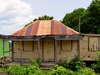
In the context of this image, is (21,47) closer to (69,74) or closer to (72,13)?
(69,74)

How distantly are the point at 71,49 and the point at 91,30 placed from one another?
16010 millimetres

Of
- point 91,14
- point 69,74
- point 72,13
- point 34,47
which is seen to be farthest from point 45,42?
point 72,13

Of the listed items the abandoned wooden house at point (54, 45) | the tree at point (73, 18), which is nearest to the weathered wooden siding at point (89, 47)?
the abandoned wooden house at point (54, 45)

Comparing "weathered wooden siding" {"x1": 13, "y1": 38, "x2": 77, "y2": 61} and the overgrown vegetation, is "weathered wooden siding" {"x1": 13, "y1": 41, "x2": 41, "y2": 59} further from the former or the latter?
the overgrown vegetation

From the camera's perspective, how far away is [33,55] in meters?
16.5

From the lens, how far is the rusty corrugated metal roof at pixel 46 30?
609 inches

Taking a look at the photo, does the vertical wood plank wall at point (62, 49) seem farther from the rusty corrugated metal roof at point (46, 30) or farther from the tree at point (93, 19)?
the tree at point (93, 19)

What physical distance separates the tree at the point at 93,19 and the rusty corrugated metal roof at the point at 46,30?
46.5 feet

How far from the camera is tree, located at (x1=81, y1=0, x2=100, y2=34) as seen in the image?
29103 mm

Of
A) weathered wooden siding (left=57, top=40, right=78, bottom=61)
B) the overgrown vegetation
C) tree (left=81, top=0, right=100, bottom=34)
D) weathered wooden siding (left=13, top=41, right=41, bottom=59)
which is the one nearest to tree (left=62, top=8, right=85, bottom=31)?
tree (left=81, top=0, right=100, bottom=34)

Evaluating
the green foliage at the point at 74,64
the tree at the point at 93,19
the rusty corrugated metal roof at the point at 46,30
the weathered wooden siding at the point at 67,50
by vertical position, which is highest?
the tree at the point at 93,19

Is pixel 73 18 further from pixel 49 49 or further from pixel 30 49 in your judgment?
pixel 30 49

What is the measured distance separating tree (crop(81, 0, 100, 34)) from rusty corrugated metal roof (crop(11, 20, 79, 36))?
1416 cm

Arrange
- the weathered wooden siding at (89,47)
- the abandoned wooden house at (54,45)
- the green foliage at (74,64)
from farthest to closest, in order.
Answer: the weathered wooden siding at (89,47)
the abandoned wooden house at (54,45)
the green foliage at (74,64)
